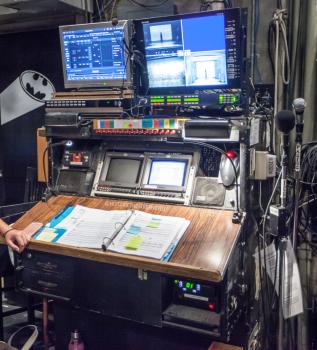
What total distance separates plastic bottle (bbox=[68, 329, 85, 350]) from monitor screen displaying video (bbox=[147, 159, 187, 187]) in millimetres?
1029

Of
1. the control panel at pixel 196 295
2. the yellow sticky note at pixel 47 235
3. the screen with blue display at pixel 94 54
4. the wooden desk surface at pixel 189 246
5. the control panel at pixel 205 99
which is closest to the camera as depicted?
the wooden desk surface at pixel 189 246

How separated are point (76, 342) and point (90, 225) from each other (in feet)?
2.61

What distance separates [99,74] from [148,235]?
1.21 m

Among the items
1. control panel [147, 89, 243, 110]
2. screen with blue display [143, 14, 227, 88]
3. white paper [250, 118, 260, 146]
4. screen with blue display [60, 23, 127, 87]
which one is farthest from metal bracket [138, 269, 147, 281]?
screen with blue display [60, 23, 127, 87]

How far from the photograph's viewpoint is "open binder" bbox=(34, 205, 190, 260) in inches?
81.8

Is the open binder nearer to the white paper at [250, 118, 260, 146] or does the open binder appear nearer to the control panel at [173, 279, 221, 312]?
the control panel at [173, 279, 221, 312]

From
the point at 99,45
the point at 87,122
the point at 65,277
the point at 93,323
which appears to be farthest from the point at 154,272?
the point at 99,45

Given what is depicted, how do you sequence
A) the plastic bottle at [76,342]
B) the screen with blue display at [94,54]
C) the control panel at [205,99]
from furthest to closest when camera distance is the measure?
the screen with blue display at [94,54], the plastic bottle at [76,342], the control panel at [205,99]

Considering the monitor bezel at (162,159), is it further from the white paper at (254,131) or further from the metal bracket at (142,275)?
the metal bracket at (142,275)

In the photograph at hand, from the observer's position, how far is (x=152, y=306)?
2.06m

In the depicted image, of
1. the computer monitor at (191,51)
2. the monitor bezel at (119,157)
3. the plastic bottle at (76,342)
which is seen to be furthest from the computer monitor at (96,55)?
the plastic bottle at (76,342)

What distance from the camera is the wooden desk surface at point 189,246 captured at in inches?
75.0

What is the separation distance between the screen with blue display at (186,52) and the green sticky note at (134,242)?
0.99 meters

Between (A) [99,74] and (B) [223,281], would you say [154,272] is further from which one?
(A) [99,74]
